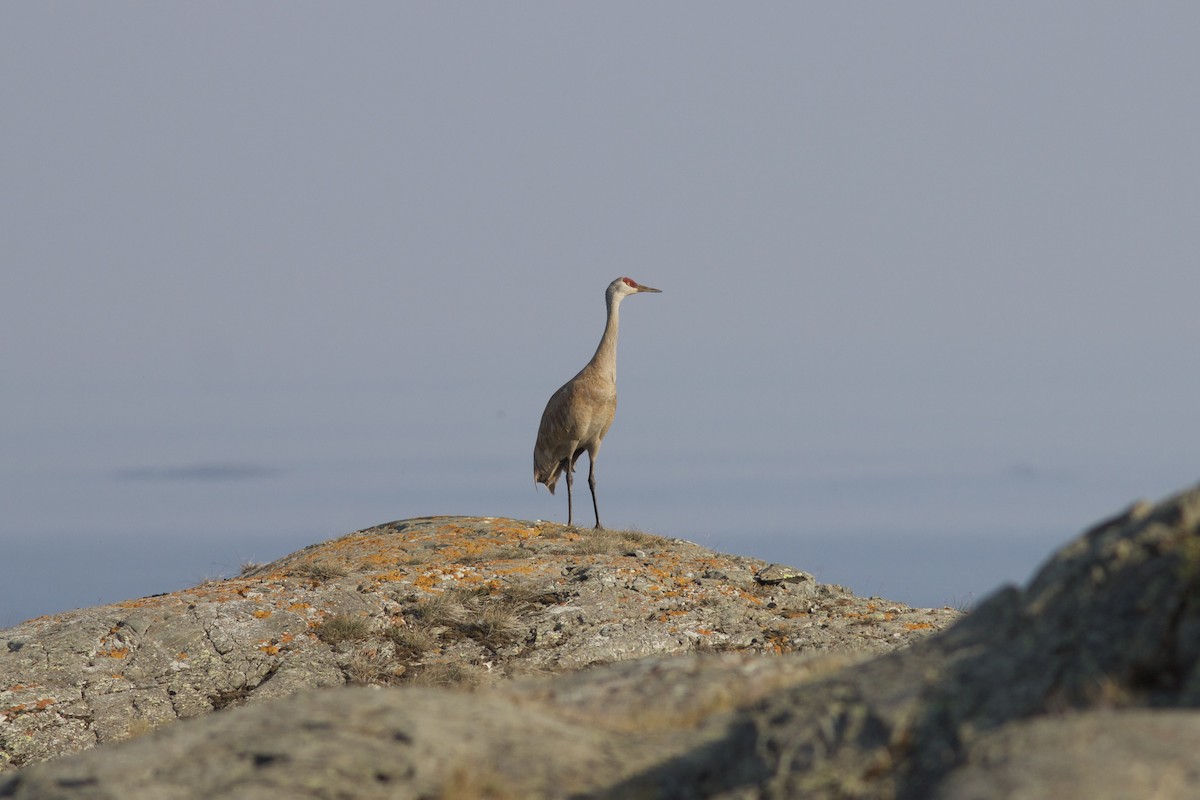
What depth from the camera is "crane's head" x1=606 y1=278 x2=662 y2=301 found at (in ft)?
73.8

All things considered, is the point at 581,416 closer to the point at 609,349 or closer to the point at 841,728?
the point at 609,349

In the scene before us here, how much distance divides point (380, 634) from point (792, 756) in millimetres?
9712

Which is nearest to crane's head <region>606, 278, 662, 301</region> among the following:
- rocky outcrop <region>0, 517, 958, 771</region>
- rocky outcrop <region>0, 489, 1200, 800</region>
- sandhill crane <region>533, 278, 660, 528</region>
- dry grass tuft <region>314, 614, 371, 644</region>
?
sandhill crane <region>533, 278, 660, 528</region>

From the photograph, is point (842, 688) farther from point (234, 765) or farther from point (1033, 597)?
point (234, 765)

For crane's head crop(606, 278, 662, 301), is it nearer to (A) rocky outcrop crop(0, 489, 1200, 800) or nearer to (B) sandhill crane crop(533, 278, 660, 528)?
(B) sandhill crane crop(533, 278, 660, 528)

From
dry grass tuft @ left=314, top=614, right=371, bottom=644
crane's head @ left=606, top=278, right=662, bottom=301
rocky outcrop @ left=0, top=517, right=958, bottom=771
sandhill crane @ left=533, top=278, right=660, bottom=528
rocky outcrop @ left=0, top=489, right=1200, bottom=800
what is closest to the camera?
rocky outcrop @ left=0, top=489, right=1200, bottom=800

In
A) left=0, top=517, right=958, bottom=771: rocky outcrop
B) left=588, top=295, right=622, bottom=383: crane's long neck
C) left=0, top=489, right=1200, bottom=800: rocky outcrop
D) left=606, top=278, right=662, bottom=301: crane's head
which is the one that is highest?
left=606, top=278, right=662, bottom=301: crane's head

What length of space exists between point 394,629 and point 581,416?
24.6 feet

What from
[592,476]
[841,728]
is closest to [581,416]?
[592,476]

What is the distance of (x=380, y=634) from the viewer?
13.7 metres

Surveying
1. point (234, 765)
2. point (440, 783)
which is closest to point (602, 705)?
point (440, 783)

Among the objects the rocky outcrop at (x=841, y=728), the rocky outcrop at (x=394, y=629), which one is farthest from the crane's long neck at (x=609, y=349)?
the rocky outcrop at (x=841, y=728)

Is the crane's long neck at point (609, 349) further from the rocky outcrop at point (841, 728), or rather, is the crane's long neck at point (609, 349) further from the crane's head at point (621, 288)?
the rocky outcrop at point (841, 728)

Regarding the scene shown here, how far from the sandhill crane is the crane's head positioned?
38 millimetres
